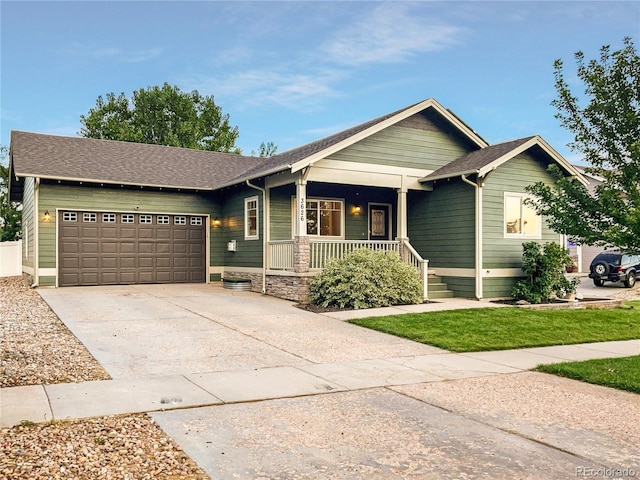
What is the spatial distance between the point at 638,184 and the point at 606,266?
15.8 meters

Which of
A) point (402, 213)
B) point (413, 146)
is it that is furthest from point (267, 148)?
point (402, 213)

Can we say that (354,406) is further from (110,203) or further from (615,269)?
(615,269)

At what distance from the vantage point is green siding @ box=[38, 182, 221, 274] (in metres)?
16.3

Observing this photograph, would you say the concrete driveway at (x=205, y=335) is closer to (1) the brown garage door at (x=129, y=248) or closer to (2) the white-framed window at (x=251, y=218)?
(1) the brown garage door at (x=129, y=248)

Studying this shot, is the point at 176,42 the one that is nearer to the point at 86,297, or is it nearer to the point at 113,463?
the point at 86,297

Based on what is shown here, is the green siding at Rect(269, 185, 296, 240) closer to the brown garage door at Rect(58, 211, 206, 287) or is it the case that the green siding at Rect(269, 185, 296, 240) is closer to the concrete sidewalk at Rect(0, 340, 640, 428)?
the brown garage door at Rect(58, 211, 206, 287)

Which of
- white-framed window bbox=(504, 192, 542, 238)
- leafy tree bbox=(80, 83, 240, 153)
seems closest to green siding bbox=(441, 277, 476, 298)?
white-framed window bbox=(504, 192, 542, 238)

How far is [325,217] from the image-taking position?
56.3 feet

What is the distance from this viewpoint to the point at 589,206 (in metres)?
7.78

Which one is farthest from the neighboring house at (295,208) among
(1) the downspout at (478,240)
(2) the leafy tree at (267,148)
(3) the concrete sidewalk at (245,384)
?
(2) the leafy tree at (267,148)

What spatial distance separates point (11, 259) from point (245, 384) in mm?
19807

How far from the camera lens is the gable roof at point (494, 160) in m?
14.4

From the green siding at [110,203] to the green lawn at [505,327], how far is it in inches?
373

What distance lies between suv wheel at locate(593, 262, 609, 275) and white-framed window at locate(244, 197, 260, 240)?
45.7 ft
